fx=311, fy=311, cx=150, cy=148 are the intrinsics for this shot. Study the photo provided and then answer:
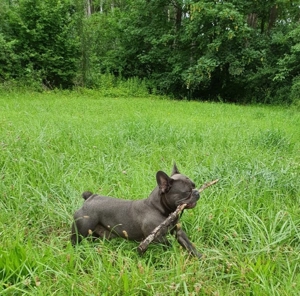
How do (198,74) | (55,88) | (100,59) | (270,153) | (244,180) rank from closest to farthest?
1. (244,180)
2. (270,153)
3. (55,88)
4. (198,74)
5. (100,59)

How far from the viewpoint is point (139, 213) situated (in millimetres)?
2293

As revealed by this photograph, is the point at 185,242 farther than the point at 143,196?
No

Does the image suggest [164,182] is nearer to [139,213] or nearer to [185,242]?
[139,213]

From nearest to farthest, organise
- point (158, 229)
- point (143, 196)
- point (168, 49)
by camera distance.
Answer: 1. point (158, 229)
2. point (143, 196)
3. point (168, 49)

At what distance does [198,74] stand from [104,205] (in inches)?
567

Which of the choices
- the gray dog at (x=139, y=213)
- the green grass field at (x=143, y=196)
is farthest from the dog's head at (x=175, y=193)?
the green grass field at (x=143, y=196)

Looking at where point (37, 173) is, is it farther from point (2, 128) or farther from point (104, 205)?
point (2, 128)

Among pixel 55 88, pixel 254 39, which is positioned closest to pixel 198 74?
pixel 254 39

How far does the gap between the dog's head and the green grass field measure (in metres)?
0.31

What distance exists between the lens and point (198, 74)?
1588 centimetres

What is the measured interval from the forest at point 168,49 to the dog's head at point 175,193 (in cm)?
1271

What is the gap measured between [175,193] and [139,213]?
0.32m

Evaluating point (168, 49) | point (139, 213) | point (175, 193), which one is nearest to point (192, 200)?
point (175, 193)

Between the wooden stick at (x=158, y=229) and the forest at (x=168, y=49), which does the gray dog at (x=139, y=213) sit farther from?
the forest at (x=168, y=49)
